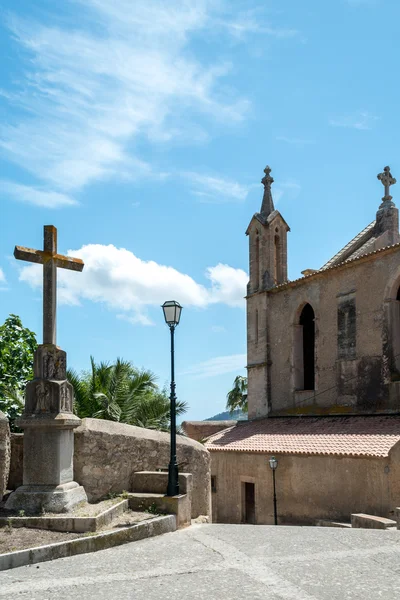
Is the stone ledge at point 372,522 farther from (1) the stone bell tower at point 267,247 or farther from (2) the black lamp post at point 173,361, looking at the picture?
(1) the stone bell tower at point 267,247

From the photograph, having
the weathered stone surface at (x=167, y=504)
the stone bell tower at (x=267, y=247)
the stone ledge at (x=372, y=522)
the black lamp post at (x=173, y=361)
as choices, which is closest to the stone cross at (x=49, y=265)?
the black lamp post at (x=173, y=361)

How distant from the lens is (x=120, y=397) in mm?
20984

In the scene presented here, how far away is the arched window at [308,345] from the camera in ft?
85.8

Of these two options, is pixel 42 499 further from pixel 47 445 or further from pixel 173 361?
pixel 173 361

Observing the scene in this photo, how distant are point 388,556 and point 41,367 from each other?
19.0ft

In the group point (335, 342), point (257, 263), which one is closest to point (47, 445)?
point (335, 342)

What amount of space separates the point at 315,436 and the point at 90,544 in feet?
43.6

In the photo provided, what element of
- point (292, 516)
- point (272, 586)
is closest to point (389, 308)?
point (292, 516)

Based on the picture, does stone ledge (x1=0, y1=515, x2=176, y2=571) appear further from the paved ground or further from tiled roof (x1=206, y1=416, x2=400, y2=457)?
tiled roof (x1=206, y1=416, x2=400, y2=457)

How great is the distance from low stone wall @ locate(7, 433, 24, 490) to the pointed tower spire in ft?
67.0

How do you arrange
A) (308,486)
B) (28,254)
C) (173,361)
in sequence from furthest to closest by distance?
(308,486) < (173,361) < (28,254)

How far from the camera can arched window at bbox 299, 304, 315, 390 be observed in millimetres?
26156

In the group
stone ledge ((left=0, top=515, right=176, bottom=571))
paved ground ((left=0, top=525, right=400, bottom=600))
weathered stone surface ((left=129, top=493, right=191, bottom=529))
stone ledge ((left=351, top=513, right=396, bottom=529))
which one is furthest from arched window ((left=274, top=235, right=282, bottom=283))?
paved ground ((left=0, top=525, right=400, bottom=600))

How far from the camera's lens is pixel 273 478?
65.8ft
